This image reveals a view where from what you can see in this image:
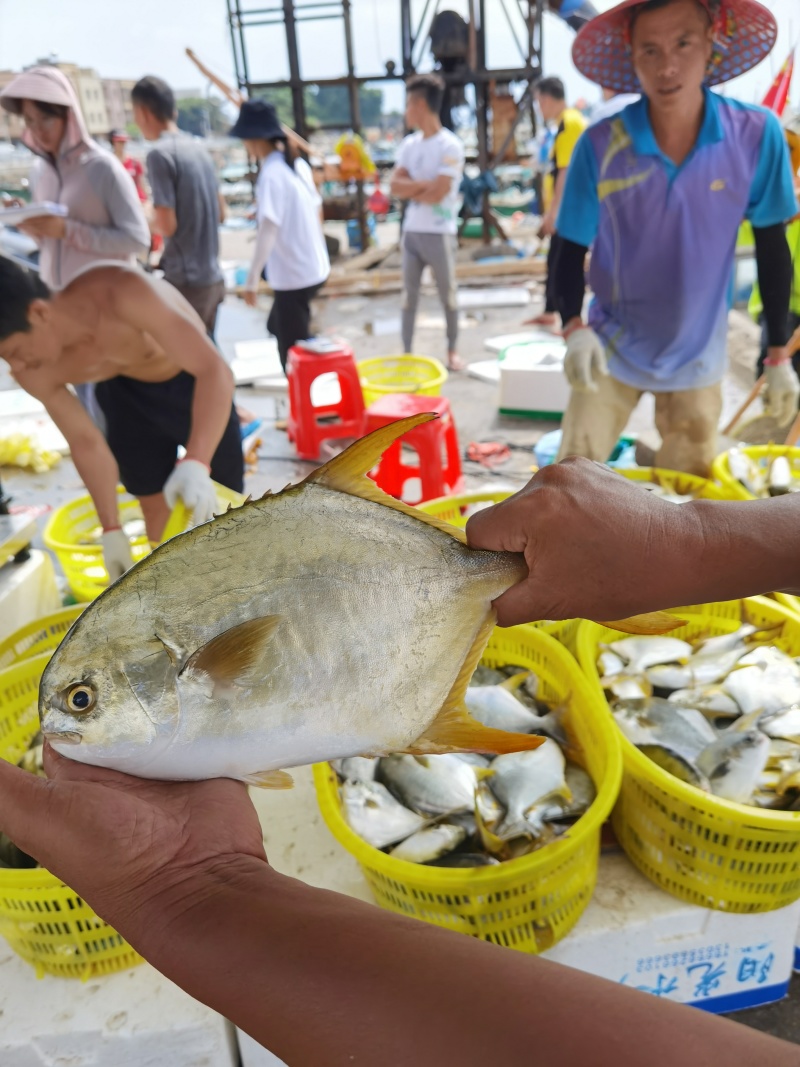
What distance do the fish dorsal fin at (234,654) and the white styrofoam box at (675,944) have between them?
3.32 feet

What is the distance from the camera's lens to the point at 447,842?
1529 mm

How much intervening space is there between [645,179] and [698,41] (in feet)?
1.41

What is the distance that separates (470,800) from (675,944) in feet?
1.68

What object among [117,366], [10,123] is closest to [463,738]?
[117,366]

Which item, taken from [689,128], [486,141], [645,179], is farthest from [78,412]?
[486,141]

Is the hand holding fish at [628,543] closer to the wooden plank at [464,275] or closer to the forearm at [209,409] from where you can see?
A: the forearm at [209,409]

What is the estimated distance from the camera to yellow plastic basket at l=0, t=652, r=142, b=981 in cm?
133

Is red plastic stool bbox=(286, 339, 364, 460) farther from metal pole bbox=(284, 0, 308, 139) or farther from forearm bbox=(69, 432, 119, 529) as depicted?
metal pole bbox=(284, 0, 308, 139)

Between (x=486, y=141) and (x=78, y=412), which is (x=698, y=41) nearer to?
(x=78, y=412)

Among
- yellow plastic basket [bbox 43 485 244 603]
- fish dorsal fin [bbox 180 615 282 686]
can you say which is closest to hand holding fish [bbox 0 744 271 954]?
fish dorsal fin [bbox 180 615 282 686]

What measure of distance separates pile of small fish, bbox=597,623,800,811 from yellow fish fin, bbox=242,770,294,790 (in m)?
0.99

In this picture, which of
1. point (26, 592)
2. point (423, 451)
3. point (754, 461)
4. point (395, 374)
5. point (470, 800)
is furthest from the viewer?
point (395, 374)

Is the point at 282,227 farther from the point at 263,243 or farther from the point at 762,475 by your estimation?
the point at 762,475

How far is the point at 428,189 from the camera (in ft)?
18.9
